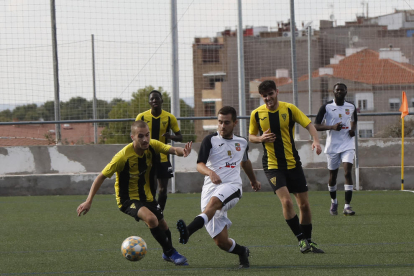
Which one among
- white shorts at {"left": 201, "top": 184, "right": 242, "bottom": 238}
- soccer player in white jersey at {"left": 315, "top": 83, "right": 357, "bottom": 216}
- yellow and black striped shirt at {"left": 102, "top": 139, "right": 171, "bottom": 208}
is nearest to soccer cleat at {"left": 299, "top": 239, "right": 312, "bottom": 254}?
white shorts at {"left": 201, "top": 184, "right": 242, "bottom": 238}

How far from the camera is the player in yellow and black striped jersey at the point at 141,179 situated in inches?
229

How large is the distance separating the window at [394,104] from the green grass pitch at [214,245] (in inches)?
309

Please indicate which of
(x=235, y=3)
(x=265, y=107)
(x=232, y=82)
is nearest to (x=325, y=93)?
(x=232, y=82)

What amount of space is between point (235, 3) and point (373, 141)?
15.4 ft

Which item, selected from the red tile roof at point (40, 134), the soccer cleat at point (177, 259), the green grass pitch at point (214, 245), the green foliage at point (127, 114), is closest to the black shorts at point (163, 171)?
the green grass pitch at point (214, 245)

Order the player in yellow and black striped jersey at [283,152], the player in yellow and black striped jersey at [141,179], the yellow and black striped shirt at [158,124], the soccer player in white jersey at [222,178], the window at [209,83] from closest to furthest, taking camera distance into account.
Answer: the soccer player in white jersey at [222,178]
the player in yellow and black striped jersey at [141,179]
the player in yellow and black striped jersey at [283,152]
the yellow and black striped shirt at [158,124]
the window at [209,83]

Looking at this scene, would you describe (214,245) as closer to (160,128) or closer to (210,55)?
(160,128)

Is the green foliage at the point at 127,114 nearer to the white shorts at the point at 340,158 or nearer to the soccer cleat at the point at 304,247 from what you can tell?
the white shorts at the point at 340,158

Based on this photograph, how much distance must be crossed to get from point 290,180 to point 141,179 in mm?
1646

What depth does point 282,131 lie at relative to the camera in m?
6.70

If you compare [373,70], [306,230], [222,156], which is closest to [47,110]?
[306,230]

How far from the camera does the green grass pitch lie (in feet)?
18.8

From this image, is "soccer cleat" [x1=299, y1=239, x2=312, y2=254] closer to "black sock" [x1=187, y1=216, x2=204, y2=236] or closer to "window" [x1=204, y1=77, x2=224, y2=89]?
"black sock" [x1=187, y1=216, x2=204, y2=236]

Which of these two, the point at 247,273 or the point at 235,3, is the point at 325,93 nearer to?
the point at 235,3
